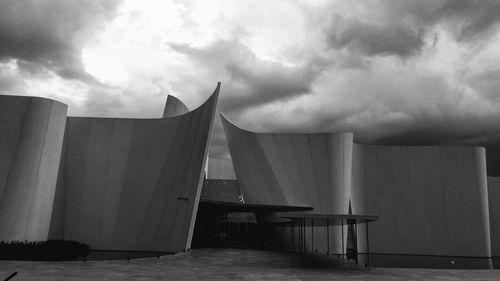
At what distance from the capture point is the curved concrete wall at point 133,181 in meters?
22.5

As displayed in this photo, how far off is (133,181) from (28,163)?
20.7 ft

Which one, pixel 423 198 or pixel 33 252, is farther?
pixel 423 198

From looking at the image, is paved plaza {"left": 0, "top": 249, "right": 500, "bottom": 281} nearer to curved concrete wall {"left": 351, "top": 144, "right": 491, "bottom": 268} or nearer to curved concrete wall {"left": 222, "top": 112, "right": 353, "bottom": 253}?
curved concrete wall {"left": 222, "top": 112, "right": 353, "bottom": 253}

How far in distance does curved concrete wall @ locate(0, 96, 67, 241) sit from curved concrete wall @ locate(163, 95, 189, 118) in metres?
8.37

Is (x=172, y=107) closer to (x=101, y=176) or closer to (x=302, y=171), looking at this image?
(x=101, y=176)

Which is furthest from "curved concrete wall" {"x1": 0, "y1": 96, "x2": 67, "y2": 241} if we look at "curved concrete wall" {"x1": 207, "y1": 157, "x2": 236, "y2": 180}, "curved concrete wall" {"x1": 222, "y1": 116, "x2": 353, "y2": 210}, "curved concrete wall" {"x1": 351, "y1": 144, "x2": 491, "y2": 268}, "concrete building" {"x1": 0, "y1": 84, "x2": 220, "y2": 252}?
"curved concrete wall" {"x1": 207, "y1": 157, "x2": 236, "y2": 180}

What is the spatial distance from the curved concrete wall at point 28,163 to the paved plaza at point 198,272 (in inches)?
154

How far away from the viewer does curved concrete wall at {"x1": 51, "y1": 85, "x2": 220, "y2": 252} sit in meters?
22.5

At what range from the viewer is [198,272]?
14500 millimetres

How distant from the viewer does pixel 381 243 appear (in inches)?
1208

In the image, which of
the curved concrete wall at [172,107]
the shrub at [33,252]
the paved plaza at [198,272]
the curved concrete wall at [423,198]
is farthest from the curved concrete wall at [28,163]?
the curved concrete wall at [423,198]

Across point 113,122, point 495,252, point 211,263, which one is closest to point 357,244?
point 495,252

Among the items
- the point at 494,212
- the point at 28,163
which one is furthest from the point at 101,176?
the point at 494,212

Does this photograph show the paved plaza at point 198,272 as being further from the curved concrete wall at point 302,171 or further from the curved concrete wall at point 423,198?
the curved concrete wall at point 423,198
